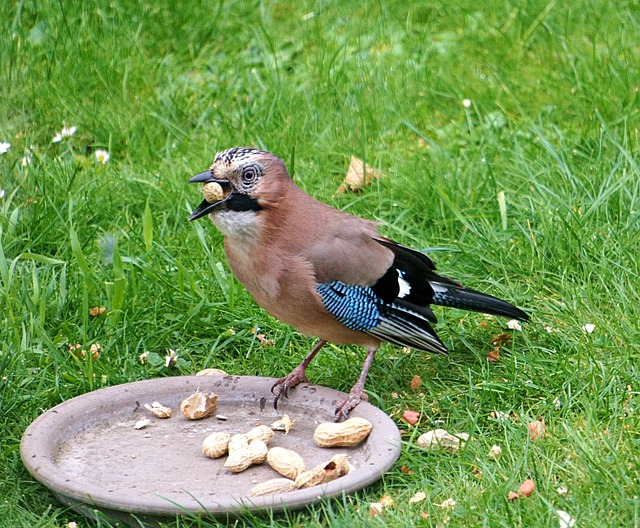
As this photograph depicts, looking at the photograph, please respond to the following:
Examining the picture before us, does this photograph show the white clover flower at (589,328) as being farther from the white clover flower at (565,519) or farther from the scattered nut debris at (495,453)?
the white clover flower at (565,519)

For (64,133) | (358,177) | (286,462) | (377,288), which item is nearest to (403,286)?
(377,288)

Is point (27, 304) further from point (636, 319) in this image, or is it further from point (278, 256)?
point (636, 319)

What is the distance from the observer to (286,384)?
12.9 ft

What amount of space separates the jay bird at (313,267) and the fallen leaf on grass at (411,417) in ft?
0.58

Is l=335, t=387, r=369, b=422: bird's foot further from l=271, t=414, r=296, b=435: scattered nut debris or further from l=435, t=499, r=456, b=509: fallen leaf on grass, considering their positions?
l=435, t=499, r=456, b=509: fallen leaf on grass

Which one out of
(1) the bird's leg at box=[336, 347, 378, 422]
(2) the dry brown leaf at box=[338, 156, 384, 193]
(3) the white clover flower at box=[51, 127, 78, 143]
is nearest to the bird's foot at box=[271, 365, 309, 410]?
(1) the bird's leg at box=[336, 347, 378, 422]

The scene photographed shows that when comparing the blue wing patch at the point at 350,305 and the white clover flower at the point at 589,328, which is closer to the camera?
the blue wing patch at the point at 350,305

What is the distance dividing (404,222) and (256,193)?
1427mm

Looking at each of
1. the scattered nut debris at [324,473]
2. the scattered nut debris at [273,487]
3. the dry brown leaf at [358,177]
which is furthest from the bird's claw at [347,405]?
the dry brown leaf at [358,177]

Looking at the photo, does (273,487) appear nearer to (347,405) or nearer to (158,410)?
(347,405)

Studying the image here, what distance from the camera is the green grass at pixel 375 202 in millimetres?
3529

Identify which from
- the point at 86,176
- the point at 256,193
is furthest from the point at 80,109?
the point at 256,193

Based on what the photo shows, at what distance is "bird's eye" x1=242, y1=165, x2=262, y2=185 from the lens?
3756mm

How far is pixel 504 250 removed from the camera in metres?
4.73
